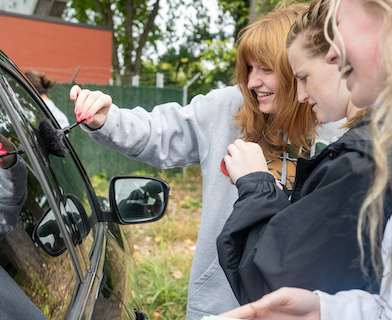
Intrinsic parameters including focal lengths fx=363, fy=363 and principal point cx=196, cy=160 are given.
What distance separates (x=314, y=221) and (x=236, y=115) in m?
0.88

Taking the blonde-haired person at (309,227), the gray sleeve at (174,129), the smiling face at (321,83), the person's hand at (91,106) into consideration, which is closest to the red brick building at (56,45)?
the gray sleeve at (174,129)

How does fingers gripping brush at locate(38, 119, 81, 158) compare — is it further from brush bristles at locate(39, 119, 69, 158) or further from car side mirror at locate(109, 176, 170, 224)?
car side mirror at locate(109, 176, 170, 224)

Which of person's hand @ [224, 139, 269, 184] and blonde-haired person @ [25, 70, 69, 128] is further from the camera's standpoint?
blonde-haired person @ [25, 70, 69, 128]

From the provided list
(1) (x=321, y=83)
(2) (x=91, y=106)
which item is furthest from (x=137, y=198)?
(1) (x=321, y=83)

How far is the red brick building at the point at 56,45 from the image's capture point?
1113cm

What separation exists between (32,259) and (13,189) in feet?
0.74

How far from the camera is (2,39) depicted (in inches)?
435

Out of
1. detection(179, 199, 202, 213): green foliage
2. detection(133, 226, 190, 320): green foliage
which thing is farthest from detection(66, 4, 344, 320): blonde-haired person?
detection(179, 199, 202, 213): green foliage

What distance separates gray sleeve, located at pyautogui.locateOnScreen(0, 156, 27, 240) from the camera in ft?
3.47

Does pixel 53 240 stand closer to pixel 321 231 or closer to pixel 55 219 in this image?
pixel 55 219

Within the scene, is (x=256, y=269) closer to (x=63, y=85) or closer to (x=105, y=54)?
(x=63, y=85)

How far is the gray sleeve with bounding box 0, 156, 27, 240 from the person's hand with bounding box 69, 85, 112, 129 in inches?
14.8

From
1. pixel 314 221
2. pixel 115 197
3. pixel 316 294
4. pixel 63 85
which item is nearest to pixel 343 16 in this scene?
pixel 314 221

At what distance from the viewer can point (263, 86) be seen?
1619 millimetres
